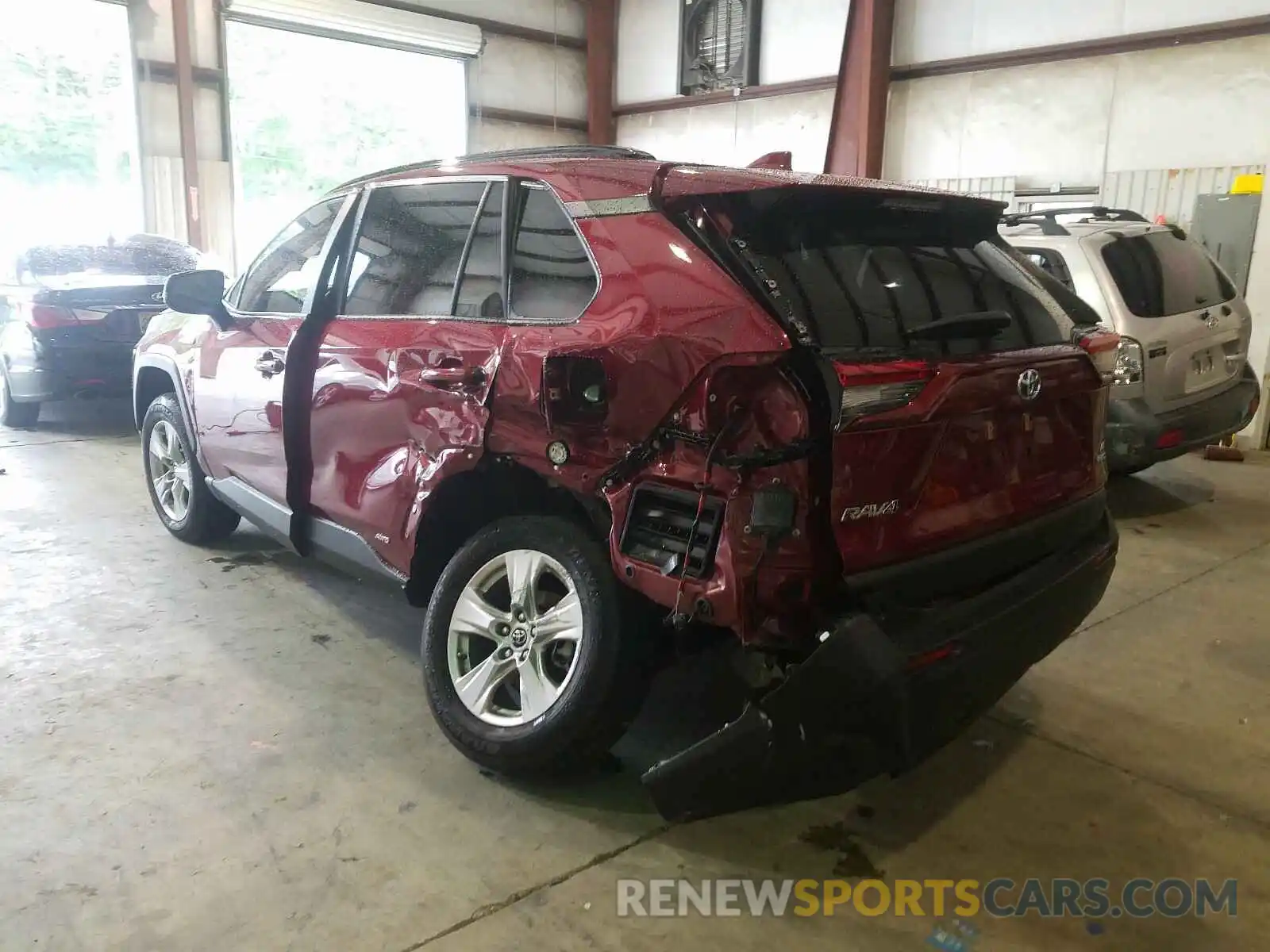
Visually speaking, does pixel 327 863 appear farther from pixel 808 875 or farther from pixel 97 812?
pixel 808 875

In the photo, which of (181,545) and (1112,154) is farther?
(1112,154)

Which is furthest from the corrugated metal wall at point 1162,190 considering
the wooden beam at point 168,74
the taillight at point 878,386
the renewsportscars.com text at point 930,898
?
the wooden beam at point 168,74

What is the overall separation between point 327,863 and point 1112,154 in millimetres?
8590

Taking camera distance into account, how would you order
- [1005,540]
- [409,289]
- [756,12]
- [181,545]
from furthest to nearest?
[756,12] → [181,545] → [409,289] → [1005,540]

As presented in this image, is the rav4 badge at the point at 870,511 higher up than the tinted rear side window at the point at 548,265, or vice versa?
the tinted rear side window at the point at 548,265

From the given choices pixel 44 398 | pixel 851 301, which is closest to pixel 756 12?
pixel 44 398

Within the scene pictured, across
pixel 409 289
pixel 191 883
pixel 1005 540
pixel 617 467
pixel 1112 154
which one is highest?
pixel 1112 154

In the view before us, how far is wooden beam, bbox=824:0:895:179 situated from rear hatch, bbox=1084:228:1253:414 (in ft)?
15.5

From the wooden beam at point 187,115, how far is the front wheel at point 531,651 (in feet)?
30.3

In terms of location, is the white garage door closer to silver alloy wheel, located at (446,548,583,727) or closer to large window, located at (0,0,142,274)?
large window, located at (0,0,142,274)

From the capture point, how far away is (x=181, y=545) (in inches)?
180

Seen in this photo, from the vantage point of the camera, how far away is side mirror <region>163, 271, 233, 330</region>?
3.77m

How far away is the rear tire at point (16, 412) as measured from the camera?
749 centimetres

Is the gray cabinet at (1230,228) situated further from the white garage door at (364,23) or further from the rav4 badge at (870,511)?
the white garage door at (364,23)
